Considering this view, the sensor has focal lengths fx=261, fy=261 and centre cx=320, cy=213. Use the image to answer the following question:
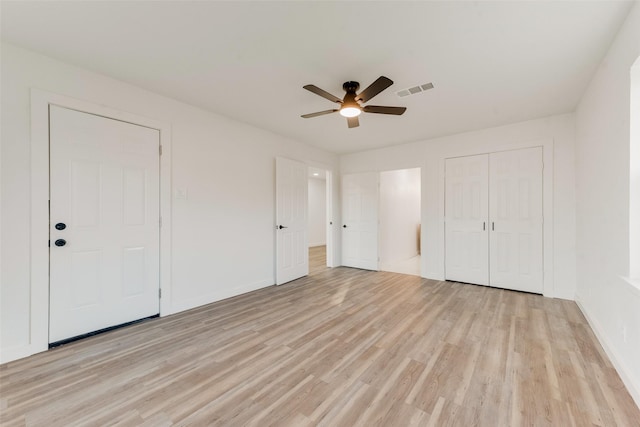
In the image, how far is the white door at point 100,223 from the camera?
237 centimetres

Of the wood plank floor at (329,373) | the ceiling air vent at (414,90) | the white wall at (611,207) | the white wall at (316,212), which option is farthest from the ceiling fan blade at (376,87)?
the white wall at (316,212)

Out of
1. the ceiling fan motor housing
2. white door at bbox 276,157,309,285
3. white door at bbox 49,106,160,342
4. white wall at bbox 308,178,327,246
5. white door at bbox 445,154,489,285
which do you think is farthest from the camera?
white wall at bbox 308,178,327,246

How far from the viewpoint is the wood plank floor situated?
61.1 inches

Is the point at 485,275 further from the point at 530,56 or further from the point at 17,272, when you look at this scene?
the point at 17,272

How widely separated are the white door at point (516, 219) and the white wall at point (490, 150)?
0.50ft

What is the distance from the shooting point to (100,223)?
8.54 feet

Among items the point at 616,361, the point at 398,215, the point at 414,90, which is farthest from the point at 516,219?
the point at 414,90

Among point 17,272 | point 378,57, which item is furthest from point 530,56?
point 17,272

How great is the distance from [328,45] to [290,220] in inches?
117

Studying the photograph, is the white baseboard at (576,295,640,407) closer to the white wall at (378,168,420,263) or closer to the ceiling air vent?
the ceiling air vent

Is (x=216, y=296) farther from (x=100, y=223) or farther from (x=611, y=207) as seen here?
(x=611, y=207)

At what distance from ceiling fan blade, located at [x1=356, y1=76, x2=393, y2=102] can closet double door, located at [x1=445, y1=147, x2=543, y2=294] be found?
8.92ft

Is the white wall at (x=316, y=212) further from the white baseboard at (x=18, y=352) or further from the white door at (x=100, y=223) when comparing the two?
the white baseboard at (x=18, y=352)

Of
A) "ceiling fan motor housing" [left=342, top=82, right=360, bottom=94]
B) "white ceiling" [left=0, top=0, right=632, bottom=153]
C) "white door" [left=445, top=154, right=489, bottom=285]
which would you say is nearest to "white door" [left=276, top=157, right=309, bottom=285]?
"white ceiling" [left=0, top=0, right=632, bottom=153]
